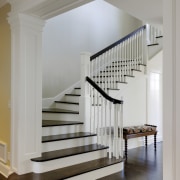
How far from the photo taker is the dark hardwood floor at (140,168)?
3.26 meters

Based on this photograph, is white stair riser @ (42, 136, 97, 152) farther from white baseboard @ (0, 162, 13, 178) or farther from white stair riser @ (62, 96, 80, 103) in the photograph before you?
white stair riser @ (62, 96, 80, 103)

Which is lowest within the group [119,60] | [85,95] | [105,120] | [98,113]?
[105,120]

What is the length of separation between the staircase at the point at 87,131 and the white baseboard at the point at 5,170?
43 centimetres

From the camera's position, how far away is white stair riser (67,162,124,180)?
3.03m

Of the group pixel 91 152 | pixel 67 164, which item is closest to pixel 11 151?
pixel 67 164

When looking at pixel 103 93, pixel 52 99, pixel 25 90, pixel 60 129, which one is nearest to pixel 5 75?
→ pixel 25 90

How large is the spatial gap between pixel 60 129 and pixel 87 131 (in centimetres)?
52

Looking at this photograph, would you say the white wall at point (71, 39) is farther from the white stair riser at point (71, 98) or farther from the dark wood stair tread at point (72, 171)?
the dark wood stair tread at point (72, 171)

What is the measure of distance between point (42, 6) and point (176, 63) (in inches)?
77.8

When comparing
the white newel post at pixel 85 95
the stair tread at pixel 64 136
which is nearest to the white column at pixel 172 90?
the stair tread at pixel 64 136

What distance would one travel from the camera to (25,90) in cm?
304

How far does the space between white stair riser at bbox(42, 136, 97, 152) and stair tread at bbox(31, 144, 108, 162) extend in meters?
0.08

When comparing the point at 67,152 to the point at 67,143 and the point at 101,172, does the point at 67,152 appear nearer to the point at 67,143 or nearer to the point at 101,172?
the point at 67,143

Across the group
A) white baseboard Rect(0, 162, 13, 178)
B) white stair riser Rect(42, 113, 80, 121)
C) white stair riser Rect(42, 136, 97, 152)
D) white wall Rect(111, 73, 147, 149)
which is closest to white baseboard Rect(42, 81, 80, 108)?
white stair riser Rect(42, 113, 80, 121)
